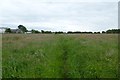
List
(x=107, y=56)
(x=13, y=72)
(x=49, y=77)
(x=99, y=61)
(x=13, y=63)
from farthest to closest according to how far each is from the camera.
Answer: (x=107, y=56), (x=99, y=61), (x=13, y=63), (x=13, y=72), (x=49, y=77)

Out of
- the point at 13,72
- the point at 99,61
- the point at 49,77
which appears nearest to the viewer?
the point at 49,77

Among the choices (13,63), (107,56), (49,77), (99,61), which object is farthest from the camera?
(107,56)

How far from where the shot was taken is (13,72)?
560 inches

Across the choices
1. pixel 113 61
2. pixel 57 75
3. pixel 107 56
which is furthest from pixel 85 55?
pixel 57 75

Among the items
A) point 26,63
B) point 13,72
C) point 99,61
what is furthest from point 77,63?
point 13,72

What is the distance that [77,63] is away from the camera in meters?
16.5

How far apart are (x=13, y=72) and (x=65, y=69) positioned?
2.55 metres

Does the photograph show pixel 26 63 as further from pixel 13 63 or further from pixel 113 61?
pixel 113 61

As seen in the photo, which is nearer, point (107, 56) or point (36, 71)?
point (36, 71)

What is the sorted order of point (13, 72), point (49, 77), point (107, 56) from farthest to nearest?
point (107, 56), point (13, 72), point (49, 77)

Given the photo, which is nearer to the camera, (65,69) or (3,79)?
(3,79)

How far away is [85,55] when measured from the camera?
760 inches

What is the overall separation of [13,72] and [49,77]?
1.93 meters

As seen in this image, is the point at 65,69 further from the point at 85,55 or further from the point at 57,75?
the point at 85,55
